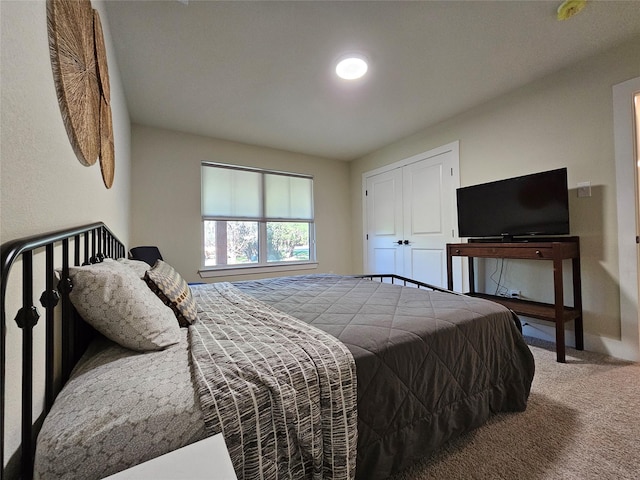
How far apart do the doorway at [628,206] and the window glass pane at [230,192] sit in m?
3.75

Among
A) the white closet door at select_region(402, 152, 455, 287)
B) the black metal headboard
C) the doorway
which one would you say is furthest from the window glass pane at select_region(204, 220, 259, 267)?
the doorway

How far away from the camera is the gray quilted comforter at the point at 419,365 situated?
97 centimetres

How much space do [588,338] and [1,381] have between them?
3.40 metres

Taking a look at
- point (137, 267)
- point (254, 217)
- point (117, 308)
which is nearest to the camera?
point (117, 308)

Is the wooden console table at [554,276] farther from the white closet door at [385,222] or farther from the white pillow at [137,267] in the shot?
the white pillow at [137,267]

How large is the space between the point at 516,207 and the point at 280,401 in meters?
2.78

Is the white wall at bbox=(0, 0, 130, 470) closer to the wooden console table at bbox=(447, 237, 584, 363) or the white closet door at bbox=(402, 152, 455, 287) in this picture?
the wooden console table at bbox=(447, 237, 584, 363)

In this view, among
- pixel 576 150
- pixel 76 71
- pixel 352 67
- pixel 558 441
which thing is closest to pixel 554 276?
pixel 576 150

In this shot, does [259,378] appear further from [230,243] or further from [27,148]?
[230,243]

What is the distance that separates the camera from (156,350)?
2.98ft

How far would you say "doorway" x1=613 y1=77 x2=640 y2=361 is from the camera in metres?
2.07

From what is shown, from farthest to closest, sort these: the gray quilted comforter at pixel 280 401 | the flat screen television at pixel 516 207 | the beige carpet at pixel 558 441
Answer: the flat screen television at pixel 516 207 → the beige carpet at pixel 558 441 → the gray quilted comforter at pixel 280 401

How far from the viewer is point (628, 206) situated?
2100 mm

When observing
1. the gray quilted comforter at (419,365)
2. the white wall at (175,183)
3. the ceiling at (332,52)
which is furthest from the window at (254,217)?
the gray quilted comforter at (419,365)
